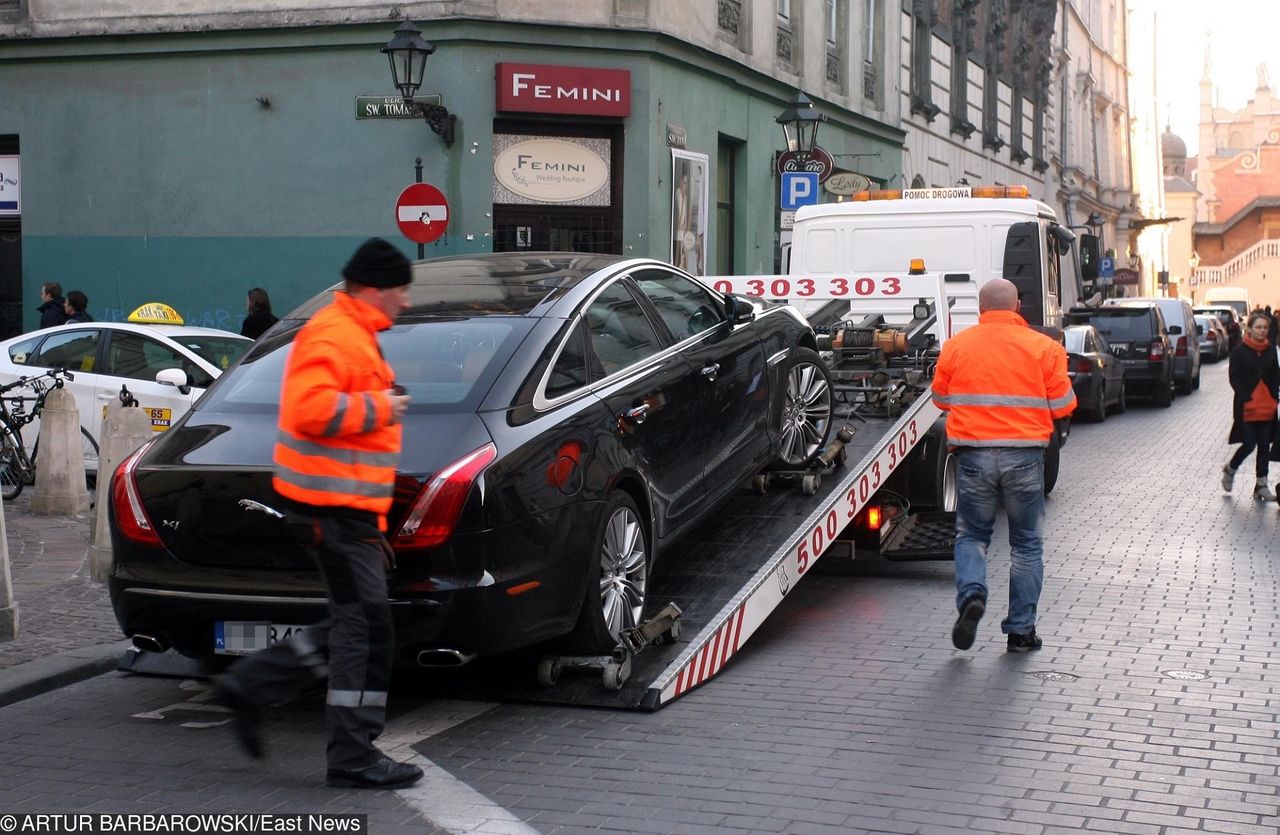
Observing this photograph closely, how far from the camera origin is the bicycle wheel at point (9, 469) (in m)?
13.3

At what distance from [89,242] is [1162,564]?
16403 millimetres

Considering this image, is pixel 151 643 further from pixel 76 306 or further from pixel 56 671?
pixel 76 306

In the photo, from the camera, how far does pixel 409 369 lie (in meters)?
6.57

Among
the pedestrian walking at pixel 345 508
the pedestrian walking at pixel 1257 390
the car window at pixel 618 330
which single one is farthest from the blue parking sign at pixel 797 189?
the pedestrian walking at pixel 345 508

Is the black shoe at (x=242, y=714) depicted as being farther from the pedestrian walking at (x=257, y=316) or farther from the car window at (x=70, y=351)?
the pedestrian walking at (x=257, y=316)

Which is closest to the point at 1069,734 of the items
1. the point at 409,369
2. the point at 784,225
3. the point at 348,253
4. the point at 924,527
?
the point at 409,369

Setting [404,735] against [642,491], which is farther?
[642,491]

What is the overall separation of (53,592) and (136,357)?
5359 mm

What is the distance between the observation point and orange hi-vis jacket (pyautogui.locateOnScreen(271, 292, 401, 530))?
5.30 metres

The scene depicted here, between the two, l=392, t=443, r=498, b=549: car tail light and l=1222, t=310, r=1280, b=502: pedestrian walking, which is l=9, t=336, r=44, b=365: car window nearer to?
l=392, t=443, r=498, b=549: car tail light

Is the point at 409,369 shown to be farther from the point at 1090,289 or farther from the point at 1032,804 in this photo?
the point at 1090,289

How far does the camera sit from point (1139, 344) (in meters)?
26.2

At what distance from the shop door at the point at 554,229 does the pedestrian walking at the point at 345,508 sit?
15028 mm

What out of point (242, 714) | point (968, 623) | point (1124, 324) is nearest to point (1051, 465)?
point (968, 623)
